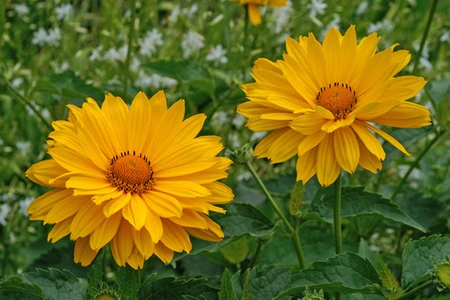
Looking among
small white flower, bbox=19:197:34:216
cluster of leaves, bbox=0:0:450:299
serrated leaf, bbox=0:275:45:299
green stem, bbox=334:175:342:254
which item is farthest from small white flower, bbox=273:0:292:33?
serrated leaf, bbox=0:275:45:299

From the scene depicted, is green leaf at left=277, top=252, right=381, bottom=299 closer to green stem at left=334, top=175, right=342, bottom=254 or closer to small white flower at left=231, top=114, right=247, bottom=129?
green stem at left=334, top=175, right=342, bottom=254

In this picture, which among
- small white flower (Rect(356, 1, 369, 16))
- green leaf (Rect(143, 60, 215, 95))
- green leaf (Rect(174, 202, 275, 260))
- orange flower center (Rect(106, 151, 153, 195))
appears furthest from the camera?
small white flower (Rect(356, 1, 369, 16))

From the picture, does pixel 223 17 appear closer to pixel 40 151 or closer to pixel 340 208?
pixel 40 151

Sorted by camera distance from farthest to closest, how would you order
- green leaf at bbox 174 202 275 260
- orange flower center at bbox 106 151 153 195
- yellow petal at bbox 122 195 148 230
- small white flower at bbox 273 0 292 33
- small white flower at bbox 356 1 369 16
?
1. small white flower at bbox 356 1 369 16
2. small white flower at bbox 273 0 292 33
3. green leaf at bbox 174 202 275 260
4. orange flower center at bbox 106 151 153 195
5. yellow petal at bbox 122 195 148 230

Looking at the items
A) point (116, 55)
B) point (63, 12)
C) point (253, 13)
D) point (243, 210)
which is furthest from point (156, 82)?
point (243, 210)

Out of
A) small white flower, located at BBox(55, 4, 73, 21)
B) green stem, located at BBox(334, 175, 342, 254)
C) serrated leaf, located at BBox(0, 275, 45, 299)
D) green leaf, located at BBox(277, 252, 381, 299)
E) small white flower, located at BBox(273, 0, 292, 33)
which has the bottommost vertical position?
serrated leaf, located at BBox(0, 275, 45, 299)

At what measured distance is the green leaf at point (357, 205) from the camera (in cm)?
136

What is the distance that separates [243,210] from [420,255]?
0.31 meters

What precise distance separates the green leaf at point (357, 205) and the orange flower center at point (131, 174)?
0.33m

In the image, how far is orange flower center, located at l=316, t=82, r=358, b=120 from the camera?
125 cm

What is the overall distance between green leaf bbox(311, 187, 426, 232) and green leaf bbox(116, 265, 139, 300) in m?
0.36

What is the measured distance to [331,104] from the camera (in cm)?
125

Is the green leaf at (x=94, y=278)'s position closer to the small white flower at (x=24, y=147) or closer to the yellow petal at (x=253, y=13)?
the yellow petal at (x=253, y=13)

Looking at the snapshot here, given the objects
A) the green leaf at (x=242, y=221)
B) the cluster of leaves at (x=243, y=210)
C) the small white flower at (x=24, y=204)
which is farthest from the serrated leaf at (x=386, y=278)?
the small white flower at (x=24, y=204)
